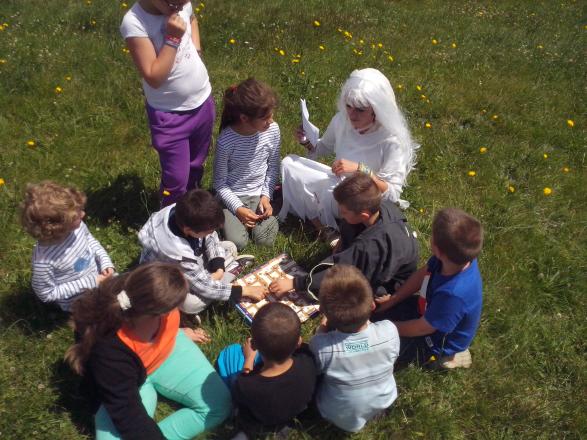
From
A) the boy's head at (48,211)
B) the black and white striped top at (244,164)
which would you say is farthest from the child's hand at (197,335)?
the black and white striped top at (244,164)

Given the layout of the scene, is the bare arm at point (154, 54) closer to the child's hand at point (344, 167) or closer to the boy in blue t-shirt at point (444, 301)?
the child's hand at point (344, 167)

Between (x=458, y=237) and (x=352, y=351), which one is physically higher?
(x=458, y=237)

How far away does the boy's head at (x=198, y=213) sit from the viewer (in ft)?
9.40

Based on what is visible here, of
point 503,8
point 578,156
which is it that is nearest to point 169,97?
point 578,156

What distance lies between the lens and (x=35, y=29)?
6164mm

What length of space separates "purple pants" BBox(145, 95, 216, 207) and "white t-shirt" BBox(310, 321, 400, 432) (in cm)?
176

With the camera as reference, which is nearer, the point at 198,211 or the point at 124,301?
the point at 124,301

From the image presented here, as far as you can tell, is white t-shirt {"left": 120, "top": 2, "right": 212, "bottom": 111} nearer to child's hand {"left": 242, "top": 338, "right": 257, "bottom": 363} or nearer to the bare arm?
the bare arm

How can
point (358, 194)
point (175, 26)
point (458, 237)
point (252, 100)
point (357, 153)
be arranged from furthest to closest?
point (357, 153), point (252, 100), point (358, 194), point (175, 26), point (458, 237)

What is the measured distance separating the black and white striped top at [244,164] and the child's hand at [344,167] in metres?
0.61

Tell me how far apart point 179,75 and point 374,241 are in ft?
5.76

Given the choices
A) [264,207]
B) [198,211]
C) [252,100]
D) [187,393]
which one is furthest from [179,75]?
[187,393]

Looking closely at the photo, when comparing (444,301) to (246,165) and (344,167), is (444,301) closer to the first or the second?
(344,167)

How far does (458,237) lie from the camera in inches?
103
